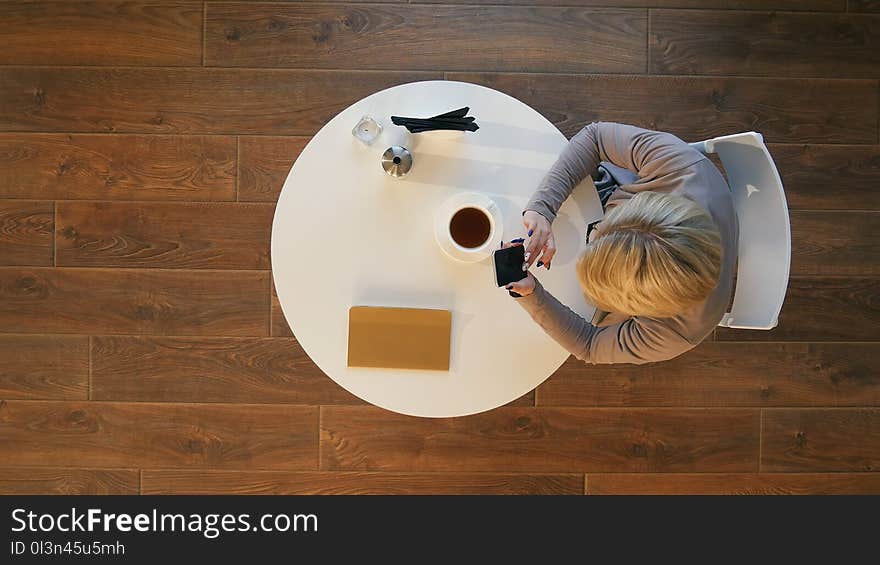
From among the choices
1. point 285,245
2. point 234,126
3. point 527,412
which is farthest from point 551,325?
point 234,126

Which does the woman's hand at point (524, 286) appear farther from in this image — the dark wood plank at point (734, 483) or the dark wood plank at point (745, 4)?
the dark wood plank at point (745, 4)

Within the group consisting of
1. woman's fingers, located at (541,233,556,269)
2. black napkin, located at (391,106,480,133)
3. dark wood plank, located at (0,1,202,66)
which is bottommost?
woman's fingers, located at (541,233,556,269)

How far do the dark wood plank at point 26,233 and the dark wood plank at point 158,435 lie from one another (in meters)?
0.43

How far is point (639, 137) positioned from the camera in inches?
53.4

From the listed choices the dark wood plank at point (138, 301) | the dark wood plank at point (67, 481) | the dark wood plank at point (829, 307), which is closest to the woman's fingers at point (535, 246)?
the dark wood plank at point (138, 301)

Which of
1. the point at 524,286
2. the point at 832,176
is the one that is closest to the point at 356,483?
the point at 524,286

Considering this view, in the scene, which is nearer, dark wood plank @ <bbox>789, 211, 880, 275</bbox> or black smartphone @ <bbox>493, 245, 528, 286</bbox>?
black smartphone @ <bbox>493, 245, 528, 286</bbox>

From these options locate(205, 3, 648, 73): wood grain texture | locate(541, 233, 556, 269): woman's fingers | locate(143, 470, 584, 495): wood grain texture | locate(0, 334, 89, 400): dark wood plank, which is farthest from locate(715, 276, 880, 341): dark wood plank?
locate(0, 334, 89, 400): dark wood plank

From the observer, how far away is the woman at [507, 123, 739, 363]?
1129 millimetres

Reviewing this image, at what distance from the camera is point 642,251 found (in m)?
1.13

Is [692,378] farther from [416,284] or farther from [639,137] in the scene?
[416,284]

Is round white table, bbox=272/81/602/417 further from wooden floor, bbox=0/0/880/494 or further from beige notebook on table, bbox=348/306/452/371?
wooden floor, bbox=0/0/880/494

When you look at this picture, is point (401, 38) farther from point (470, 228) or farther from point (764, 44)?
point (764, 44)
